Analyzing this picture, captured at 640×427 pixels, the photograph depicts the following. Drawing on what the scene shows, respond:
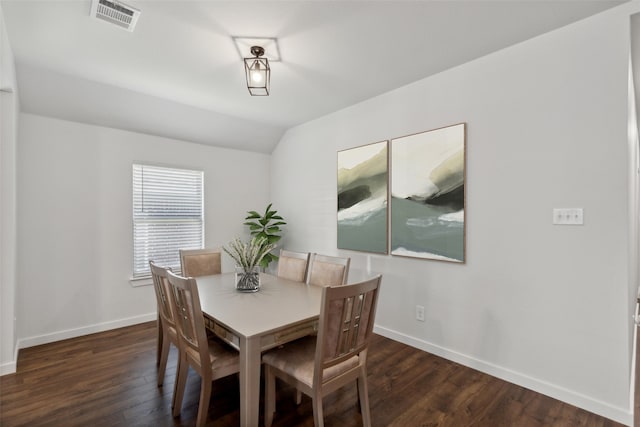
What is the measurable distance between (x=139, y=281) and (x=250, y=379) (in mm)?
2809

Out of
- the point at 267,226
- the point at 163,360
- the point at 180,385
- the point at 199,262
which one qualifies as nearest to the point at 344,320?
the point at 180,385

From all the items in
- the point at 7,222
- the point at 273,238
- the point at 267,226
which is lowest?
the point at 273,238

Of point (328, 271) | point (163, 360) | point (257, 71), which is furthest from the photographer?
point (328, 271)

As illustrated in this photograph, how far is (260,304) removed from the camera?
→ 2127 millimetres

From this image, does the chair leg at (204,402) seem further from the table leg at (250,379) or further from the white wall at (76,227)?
the white wall at (76,227)

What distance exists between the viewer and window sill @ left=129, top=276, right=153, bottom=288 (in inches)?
146

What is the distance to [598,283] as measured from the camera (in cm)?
204

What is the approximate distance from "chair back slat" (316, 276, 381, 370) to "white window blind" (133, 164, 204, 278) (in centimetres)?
304

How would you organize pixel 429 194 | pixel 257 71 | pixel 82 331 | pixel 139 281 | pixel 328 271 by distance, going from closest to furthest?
pixel 257 71 < pixel 328 271 < pixel 429 194 < pixel 82 331 < pixel 139 281

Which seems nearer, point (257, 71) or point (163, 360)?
point (257, 71)

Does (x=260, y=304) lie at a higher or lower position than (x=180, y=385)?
higher

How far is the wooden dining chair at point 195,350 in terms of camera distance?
174cm

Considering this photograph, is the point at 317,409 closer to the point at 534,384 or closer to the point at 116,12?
the point at 534,384

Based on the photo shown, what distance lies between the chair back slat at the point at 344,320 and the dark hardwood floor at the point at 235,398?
2.02ft
